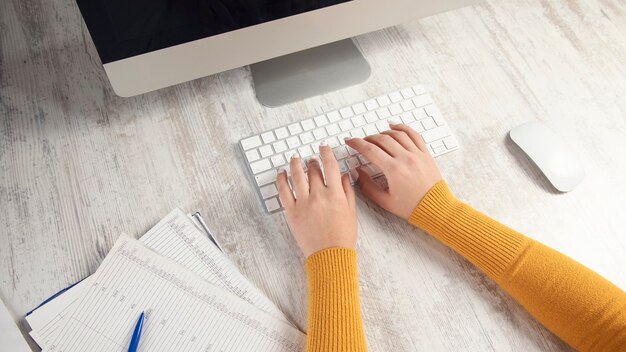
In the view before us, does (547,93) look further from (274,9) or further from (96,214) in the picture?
(96,214)

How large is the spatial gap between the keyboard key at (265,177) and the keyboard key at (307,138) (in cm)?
6

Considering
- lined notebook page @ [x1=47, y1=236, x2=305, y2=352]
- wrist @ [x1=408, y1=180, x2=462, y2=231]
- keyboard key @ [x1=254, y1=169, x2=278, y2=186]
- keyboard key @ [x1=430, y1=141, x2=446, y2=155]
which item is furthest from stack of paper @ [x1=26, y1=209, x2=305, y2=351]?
keyboard key @ [x1=430, y1=141, x2=446, y2=155]

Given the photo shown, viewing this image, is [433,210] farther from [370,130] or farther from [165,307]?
[165,307]

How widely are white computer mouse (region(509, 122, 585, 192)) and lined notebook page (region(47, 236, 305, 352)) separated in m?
0.41

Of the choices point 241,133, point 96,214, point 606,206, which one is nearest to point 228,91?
point 241,133

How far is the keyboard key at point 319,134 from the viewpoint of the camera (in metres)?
0.71

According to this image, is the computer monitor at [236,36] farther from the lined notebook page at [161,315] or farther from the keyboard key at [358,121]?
the lined notebook page at [161,315]

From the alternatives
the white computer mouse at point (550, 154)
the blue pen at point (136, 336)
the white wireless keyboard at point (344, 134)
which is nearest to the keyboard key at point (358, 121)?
the white wireless keyboard at point (344, 134)

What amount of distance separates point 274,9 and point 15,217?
411mm

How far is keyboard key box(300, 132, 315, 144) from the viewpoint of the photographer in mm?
706

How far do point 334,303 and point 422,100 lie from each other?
0.35m

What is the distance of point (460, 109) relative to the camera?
0.78 m

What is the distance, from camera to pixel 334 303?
58 centimetres

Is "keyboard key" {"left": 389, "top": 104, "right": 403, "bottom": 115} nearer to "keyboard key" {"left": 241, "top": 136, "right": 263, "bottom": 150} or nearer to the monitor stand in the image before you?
the monitor stand
